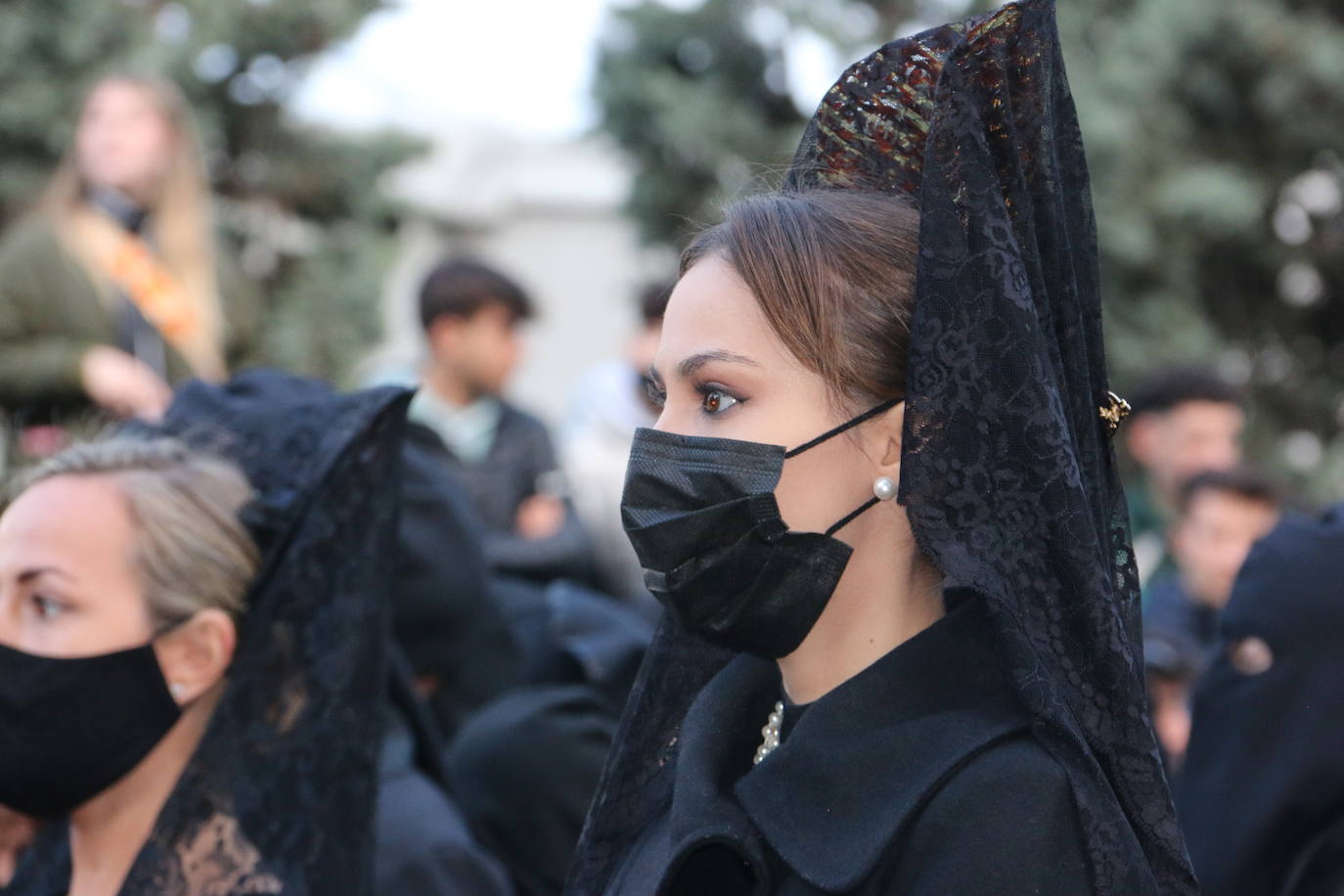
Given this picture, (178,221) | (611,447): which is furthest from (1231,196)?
(178,221)

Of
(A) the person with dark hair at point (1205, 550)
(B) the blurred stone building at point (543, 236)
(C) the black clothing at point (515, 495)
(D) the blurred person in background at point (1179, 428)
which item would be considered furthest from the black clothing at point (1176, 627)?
(B) the blurred stone building at point (543, 236)

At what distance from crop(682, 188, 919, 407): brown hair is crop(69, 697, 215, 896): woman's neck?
1.50 meters

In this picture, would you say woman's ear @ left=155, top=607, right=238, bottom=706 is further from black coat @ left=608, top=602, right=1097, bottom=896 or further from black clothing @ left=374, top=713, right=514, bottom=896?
black coat @ left=608, top=602, right=1097, bottom=896

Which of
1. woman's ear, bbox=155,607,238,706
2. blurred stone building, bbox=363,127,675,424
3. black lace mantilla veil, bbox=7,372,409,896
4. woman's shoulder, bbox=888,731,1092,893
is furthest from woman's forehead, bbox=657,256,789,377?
blurred stone building, bbox=363,127,675,424

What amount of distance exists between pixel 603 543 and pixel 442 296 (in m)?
1.24

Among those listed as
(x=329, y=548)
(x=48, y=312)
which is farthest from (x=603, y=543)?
(x=329, y=548)

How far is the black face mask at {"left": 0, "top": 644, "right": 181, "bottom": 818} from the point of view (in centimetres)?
261

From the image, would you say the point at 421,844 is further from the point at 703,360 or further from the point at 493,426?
the point at 493,426

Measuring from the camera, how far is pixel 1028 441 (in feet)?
Result: 5.76

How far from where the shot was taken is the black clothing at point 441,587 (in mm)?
3824

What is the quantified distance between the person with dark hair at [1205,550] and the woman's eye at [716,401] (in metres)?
3.47

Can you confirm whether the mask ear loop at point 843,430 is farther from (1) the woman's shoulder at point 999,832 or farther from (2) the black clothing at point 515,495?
(2) the black clothing at point 515,495

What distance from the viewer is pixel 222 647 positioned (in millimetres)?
2846

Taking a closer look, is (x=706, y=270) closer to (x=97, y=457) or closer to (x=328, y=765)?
(x=328, y=765)
